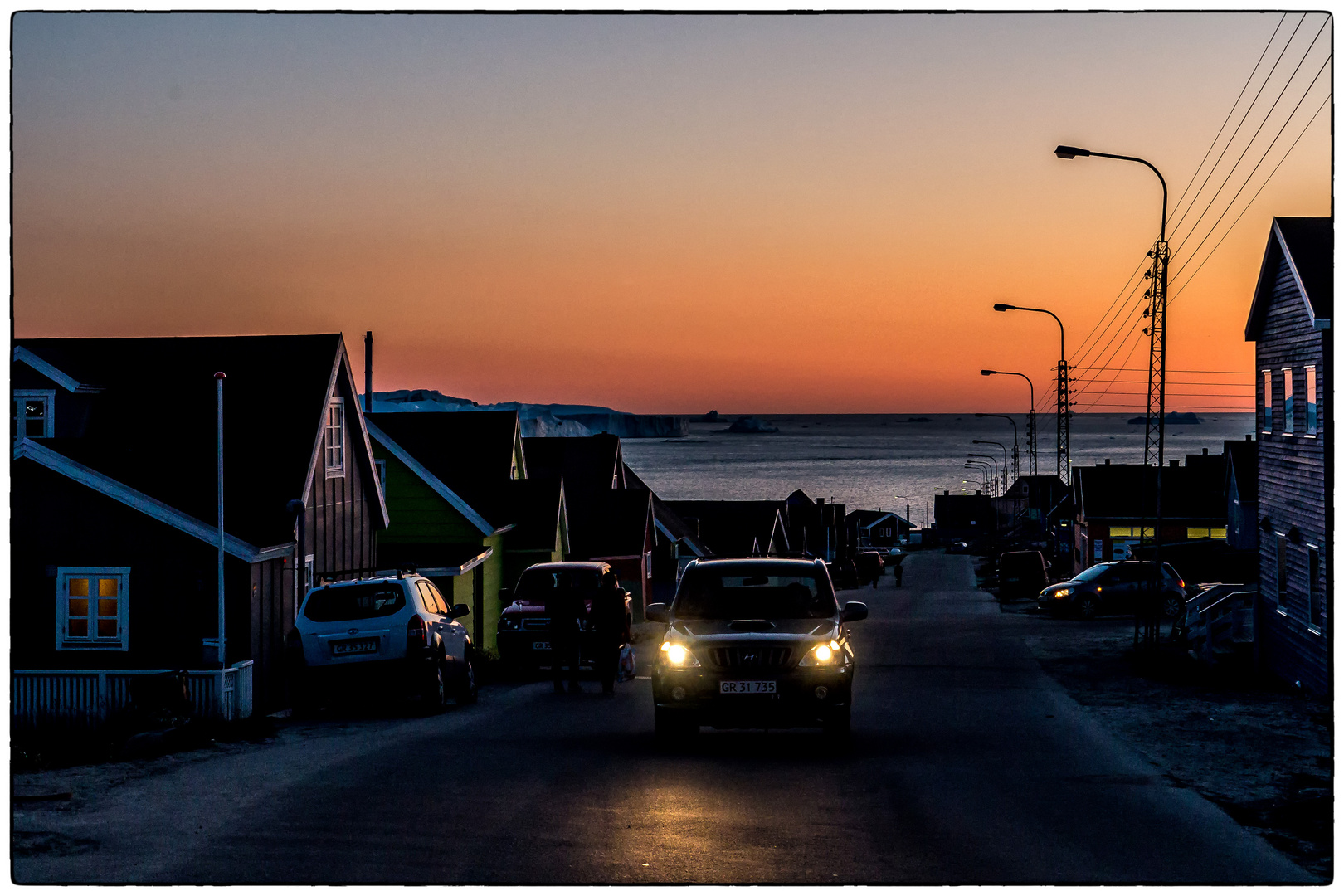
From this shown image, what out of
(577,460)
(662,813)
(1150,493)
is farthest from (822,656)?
(1150,493)

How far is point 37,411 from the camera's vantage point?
2342 cm

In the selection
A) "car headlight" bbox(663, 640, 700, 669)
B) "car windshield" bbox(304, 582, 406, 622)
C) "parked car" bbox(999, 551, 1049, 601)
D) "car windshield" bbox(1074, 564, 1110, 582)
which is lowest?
"parked car" bbox(999, 551, 1049, 601)

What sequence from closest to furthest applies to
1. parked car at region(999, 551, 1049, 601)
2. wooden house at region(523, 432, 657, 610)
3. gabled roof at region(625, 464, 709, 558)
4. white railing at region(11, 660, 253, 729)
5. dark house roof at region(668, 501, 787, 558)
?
1. white railing at region(11, 660, 253, 729)
2. wooden house at region(523, 432, 657, 610)
3. parked car at region(999, 551, 1049, 601)
4. gabled roof at region(625, 464, 709, 558)
5. dark house roof at region(668, 501, 787, 558)

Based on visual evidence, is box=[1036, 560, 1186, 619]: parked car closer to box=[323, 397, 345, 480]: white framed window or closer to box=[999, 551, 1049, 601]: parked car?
box=[999, 551, 1049, 601]: parked car

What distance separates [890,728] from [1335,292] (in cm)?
691

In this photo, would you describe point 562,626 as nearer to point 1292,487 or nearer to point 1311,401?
point 1311,401

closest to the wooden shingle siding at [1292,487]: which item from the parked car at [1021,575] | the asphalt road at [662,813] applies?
the asphalt road at [662,813]

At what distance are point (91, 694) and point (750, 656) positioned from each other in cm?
907

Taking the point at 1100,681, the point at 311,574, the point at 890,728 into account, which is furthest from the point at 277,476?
the point at 1100,681

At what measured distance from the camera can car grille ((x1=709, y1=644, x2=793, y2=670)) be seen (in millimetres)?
13531

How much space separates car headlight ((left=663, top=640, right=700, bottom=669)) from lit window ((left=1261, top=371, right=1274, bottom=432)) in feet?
46.3

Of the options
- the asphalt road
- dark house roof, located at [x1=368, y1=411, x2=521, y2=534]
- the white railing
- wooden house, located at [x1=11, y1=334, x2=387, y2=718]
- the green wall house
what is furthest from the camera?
dark house roof, located at [x1=368, y1=411, x2=521, y2=534]

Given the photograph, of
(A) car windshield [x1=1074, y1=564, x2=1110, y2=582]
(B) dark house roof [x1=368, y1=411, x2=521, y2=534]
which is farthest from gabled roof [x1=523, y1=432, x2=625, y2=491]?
(A) car windshield [x1=1074, y1=564, x2=1110, y2=582]

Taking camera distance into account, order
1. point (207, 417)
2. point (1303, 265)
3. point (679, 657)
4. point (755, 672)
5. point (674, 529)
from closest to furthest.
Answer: point (755, 672) < point (679, 657) < point (1303, 265) < point (207, 417) < point (674, 529)
